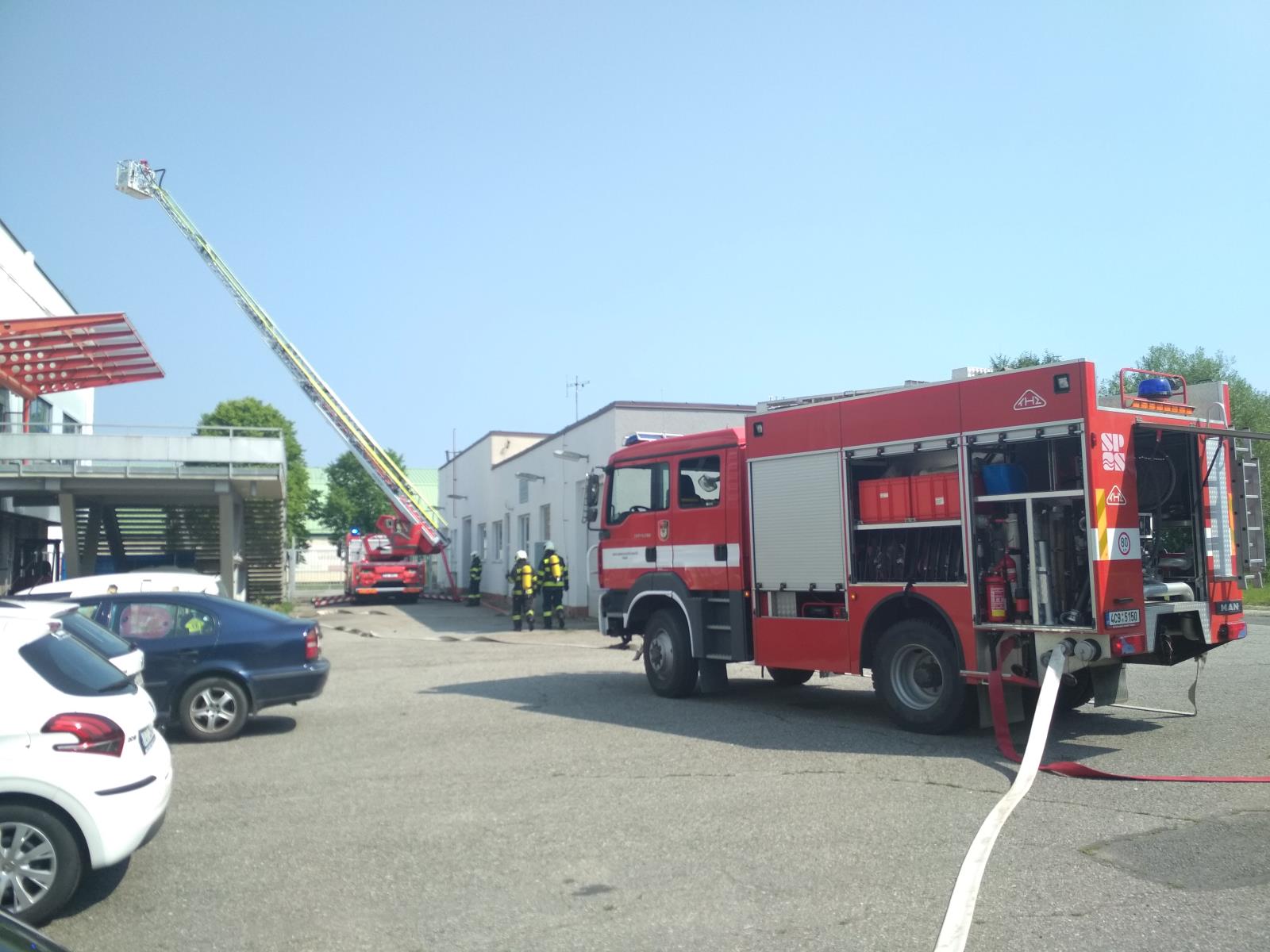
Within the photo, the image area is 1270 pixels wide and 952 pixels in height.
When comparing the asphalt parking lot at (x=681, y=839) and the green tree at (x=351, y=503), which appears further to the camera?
the green tree at (x=351, y=503)

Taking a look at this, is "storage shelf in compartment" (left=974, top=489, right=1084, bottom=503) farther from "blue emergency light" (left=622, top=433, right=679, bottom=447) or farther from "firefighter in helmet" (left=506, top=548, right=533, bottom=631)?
"firefighter in helmet" (left=506, top=548, right=533, bottom=631)

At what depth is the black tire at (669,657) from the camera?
12.2 metres

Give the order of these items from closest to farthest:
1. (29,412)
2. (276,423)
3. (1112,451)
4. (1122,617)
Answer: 1. (1122,617)
2. (1112,451)
3. (29,412)
4. (276,423)

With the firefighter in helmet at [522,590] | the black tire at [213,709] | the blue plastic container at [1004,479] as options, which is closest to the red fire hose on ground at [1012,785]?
the blue plastic container at [1004,479]

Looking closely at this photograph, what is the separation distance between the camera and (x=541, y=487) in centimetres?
3052

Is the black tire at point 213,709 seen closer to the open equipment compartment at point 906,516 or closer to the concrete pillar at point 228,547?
the open equipment compartment at point 906,516

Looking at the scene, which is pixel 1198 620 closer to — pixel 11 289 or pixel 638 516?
pixel 638 516

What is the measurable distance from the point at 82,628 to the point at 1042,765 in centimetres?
684

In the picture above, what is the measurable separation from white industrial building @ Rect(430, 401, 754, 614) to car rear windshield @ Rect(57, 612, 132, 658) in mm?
6963

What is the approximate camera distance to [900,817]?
680 centimetres

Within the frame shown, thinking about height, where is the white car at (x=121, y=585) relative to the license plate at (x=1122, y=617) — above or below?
above

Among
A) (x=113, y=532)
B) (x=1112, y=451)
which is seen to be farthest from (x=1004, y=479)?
(x=113, y=532)

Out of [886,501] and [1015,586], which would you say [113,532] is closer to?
[886,501]

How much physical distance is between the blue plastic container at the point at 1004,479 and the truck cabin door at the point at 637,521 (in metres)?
4.18
